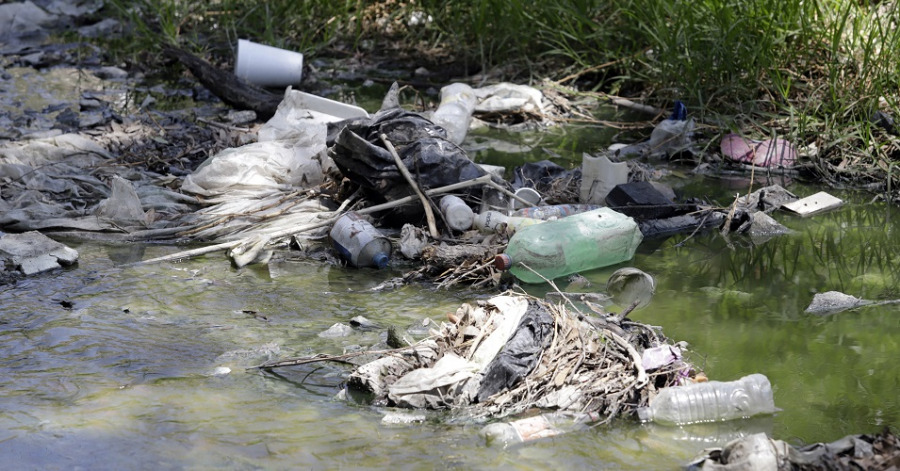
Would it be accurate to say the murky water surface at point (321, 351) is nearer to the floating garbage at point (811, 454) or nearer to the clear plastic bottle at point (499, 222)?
the floating garbage at point (811, 454)

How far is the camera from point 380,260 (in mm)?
4047

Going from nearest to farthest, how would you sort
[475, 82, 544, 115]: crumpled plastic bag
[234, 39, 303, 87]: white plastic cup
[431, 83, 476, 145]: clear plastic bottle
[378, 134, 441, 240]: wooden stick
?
[378, 134, 441, 240]: wooden stick, [431, 83, 476, 145]: clear plastic bottle, [475, 82, 544, 115]: crumpled plastic bag, [234, 39, 303, 87]: white plastic cup

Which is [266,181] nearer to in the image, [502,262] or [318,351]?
[502,262]

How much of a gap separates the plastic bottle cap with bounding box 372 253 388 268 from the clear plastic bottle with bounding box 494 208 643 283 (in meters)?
0.58

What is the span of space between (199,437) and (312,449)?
33 centimetres

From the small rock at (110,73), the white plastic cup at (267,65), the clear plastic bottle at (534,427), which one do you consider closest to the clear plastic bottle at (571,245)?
the clear plastic bottle at (534,427)

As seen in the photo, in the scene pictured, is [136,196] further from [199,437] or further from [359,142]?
[199,437]

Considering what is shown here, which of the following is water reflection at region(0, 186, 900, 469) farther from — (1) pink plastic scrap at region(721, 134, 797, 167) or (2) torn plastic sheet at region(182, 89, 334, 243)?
(1) pink plastic scrap at region(721, 134, 797, 167)

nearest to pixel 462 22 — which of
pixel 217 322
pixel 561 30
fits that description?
pixel 561 30

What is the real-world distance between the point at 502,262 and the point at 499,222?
46 cm

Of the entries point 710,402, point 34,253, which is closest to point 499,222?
point 710,402

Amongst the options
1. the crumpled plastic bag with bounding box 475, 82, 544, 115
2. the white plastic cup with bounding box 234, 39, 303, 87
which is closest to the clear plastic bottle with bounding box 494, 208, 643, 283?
the crumpled plastic bag with bounding box 475, 82, 544, 115

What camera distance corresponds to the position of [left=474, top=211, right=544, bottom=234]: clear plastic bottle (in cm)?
408

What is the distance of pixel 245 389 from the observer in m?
2.82
